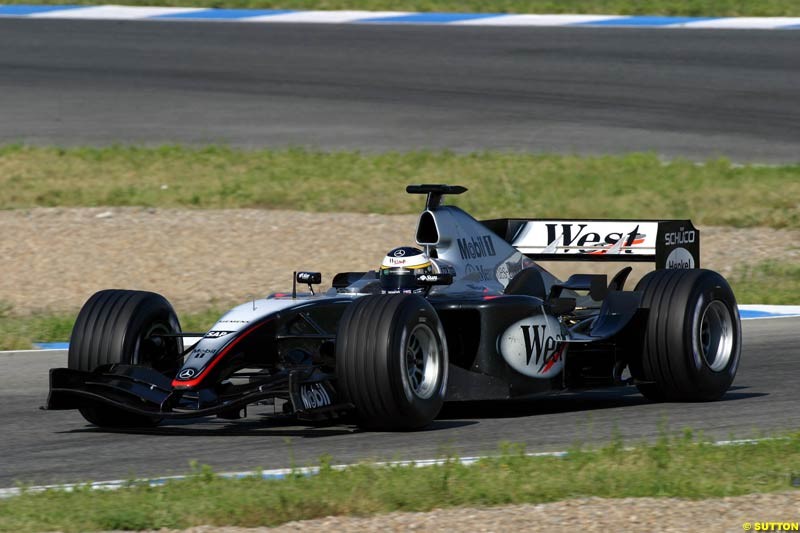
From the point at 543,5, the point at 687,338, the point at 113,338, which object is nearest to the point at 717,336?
the point at 687,338

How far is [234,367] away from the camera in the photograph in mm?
8641

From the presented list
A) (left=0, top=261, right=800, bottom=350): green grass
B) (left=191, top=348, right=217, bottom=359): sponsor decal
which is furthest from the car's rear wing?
(left=0, top=261, right=800, bottom=350): green grass

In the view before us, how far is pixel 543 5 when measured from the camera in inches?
1128

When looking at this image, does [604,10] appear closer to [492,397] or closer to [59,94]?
[59,94]

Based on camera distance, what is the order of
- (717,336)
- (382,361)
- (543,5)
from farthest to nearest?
(543,5) → (717,336) → (382,361)

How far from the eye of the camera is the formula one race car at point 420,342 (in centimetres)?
822

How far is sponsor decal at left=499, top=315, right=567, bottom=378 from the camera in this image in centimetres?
915

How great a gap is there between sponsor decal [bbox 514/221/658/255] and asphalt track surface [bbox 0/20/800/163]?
9.64 meters

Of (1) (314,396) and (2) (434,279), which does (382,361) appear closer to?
(1) (314,396)

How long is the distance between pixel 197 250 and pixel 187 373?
8482 mm

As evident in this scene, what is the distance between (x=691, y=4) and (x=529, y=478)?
74.2ft

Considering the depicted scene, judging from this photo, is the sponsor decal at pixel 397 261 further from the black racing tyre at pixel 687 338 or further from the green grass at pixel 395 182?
the green grass at pixel 395 182

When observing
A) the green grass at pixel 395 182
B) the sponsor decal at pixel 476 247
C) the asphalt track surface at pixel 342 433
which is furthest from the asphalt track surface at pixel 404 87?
the asphalt track surface at pixel 342 433

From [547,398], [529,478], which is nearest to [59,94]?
[547,398]
